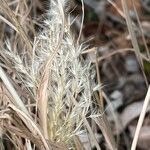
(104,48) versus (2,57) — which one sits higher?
(2,57)

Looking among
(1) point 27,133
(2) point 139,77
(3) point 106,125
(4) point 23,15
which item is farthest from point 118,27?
(1) point 27,133

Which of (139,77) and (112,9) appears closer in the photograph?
(139,77)

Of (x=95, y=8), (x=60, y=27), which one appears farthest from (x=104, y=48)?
(x=60, y=27)

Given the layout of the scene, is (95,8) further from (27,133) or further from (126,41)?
(27,133)

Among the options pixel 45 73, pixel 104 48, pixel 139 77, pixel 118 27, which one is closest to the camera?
pixel 45 73

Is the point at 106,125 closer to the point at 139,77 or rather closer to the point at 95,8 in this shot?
the point at 139,77

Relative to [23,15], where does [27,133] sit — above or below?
below

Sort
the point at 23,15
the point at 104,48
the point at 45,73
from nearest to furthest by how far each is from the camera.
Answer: the point at 45,73 < the point at 23,15 < the point at 104,48

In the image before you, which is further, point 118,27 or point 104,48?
point 118,27

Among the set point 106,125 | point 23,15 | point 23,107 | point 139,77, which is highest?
point 23,15
